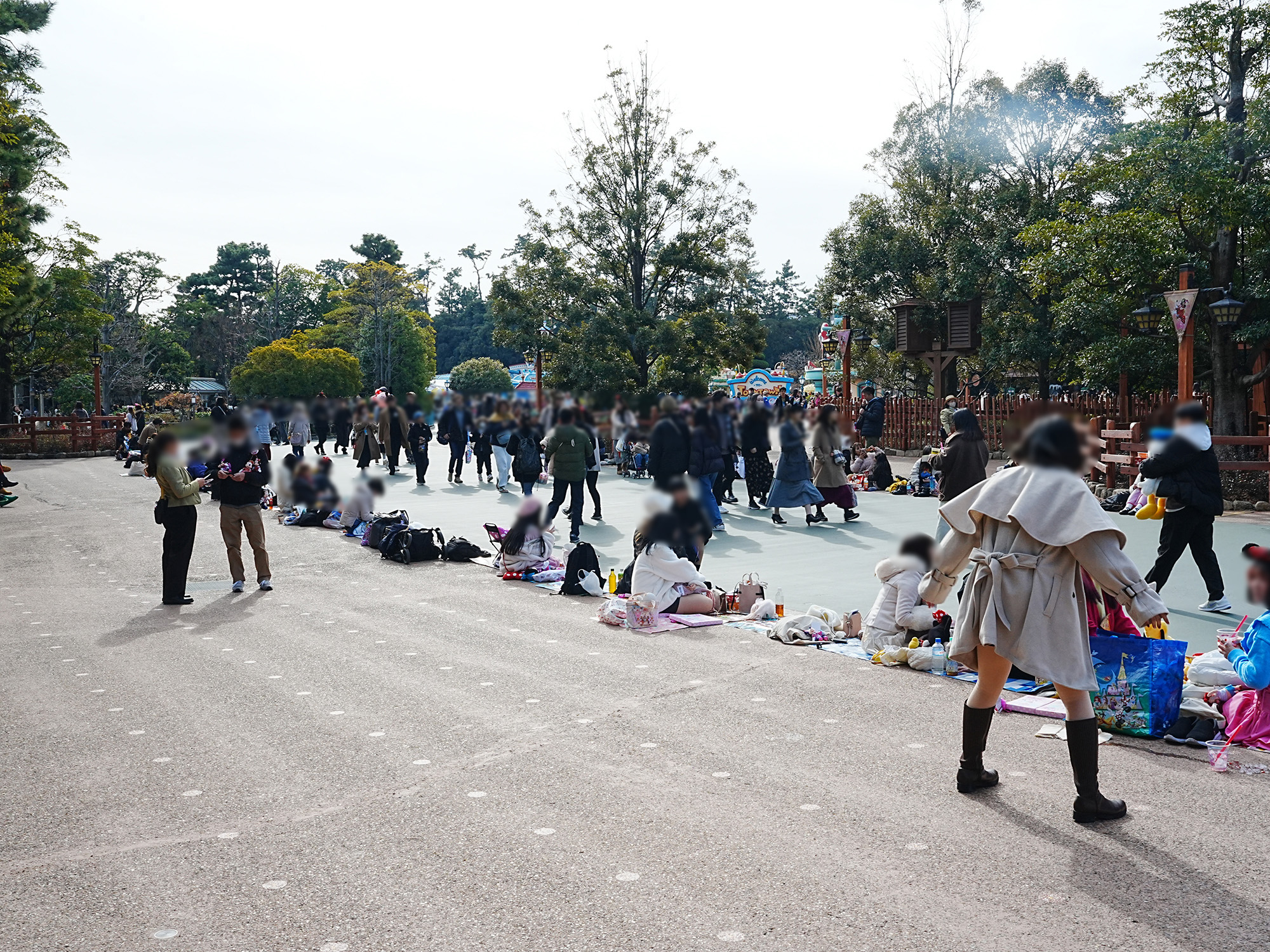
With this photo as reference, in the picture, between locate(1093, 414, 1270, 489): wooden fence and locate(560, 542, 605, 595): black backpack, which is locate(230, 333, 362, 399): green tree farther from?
locate(560, 542, 605, 595): black backpack

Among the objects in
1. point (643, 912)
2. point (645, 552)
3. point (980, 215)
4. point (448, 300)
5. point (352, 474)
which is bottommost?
point (643, 912)

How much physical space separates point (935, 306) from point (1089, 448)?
3.54 ft

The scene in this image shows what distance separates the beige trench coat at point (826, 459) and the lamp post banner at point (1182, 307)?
90 cm

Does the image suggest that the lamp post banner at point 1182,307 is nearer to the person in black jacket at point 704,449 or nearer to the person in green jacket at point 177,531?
the person in black jacket at point 704,449

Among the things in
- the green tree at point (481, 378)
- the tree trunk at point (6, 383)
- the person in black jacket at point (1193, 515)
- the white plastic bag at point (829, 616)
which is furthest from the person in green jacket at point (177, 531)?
the green tree at point (481, 378)

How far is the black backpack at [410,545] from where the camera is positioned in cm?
1276

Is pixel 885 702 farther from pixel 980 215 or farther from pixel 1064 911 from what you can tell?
pixel 980 215

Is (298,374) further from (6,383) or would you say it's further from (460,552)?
(6,383)

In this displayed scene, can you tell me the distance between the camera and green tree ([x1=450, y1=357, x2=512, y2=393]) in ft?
→ 7.70

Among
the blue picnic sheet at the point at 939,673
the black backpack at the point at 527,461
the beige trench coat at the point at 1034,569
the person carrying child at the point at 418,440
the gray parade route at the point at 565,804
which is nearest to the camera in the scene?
the person carrying child at the point at 418,440

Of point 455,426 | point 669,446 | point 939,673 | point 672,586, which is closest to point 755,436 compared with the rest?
point 669,446

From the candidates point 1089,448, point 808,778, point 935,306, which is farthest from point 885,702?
point 1089,448

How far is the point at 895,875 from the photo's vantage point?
4371mm

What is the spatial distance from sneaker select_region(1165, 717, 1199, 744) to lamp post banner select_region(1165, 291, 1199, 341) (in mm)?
4195
